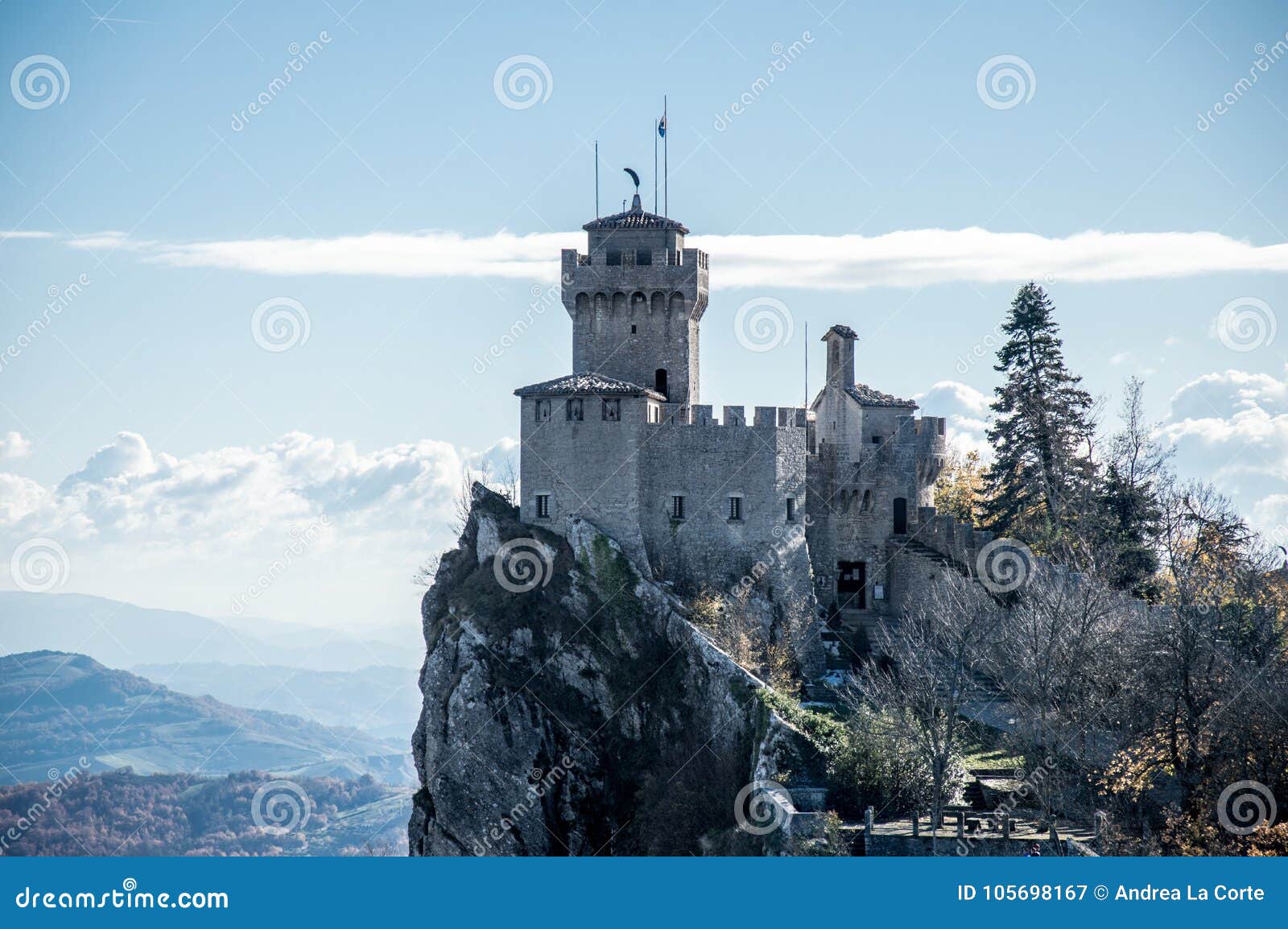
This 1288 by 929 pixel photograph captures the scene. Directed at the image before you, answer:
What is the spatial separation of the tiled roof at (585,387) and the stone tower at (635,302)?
352cm

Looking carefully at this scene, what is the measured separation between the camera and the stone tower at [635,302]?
239 ft

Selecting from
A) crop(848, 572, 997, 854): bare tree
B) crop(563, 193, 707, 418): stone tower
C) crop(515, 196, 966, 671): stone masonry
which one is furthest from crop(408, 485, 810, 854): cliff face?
crop(563, 193, 707, 418): stone tower

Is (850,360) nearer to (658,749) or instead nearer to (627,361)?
(627,361)

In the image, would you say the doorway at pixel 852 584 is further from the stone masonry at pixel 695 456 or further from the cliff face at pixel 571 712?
the cliff face at pixel 571 712

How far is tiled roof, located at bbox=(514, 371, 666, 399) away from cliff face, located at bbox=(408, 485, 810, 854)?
5.80 m

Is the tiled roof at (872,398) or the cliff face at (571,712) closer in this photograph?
the cliff face at (571,712)

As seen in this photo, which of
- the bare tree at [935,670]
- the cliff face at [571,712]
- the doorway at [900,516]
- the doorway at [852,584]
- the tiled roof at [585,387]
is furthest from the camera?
the doorway at [900,516]

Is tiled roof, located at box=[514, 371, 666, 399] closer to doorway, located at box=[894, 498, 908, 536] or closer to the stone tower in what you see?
the stone tower

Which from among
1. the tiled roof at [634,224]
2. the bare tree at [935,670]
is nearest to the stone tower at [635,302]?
the tiled roof at [634,224]

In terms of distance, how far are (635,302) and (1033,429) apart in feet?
65.1

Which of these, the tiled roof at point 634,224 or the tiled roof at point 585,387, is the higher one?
the tiled roof at point 634,224

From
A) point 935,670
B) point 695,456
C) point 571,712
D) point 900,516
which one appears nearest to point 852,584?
point 900,516

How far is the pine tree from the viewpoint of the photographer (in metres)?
73.9

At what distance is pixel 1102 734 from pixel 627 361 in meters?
28.2
